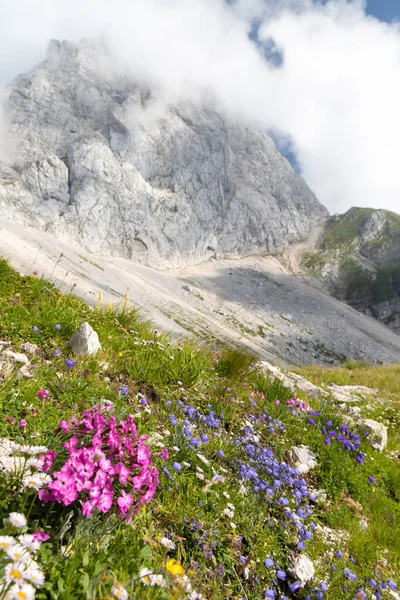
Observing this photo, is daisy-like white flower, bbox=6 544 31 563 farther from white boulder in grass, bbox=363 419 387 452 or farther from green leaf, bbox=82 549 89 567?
white boulder in grass, bbox=363 419 387 452

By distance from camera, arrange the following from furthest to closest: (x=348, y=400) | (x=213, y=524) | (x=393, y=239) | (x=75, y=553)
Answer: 1. (x=393, y=239)
2. (x=348, y=400)
3. (x=213, y=524)
4. (x=75, y=553)

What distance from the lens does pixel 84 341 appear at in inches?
213

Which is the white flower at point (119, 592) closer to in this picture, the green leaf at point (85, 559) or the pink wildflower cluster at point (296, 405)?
the green leaf at point (85, 559)

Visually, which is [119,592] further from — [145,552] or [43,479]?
[43,479]

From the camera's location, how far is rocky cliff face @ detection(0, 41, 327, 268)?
8069 cm

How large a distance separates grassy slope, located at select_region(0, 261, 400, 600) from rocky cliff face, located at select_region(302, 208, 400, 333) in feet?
355

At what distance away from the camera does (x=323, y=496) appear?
4.58 meters

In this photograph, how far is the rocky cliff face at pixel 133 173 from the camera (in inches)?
3177

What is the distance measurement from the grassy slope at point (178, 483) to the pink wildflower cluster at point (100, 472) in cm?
14

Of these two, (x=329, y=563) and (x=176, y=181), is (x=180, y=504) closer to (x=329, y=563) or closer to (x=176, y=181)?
(x=329, y=563)

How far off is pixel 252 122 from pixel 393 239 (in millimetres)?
70684

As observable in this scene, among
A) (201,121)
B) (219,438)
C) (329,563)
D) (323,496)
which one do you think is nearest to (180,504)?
(219,438)

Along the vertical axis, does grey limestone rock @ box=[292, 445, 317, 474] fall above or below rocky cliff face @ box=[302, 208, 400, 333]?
below

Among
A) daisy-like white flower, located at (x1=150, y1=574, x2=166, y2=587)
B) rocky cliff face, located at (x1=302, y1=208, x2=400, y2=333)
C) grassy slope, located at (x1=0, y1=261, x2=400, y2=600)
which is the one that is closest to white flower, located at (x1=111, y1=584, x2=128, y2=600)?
grassy slope, located at (x1=0, y1=261, x2=400, y2=600)
